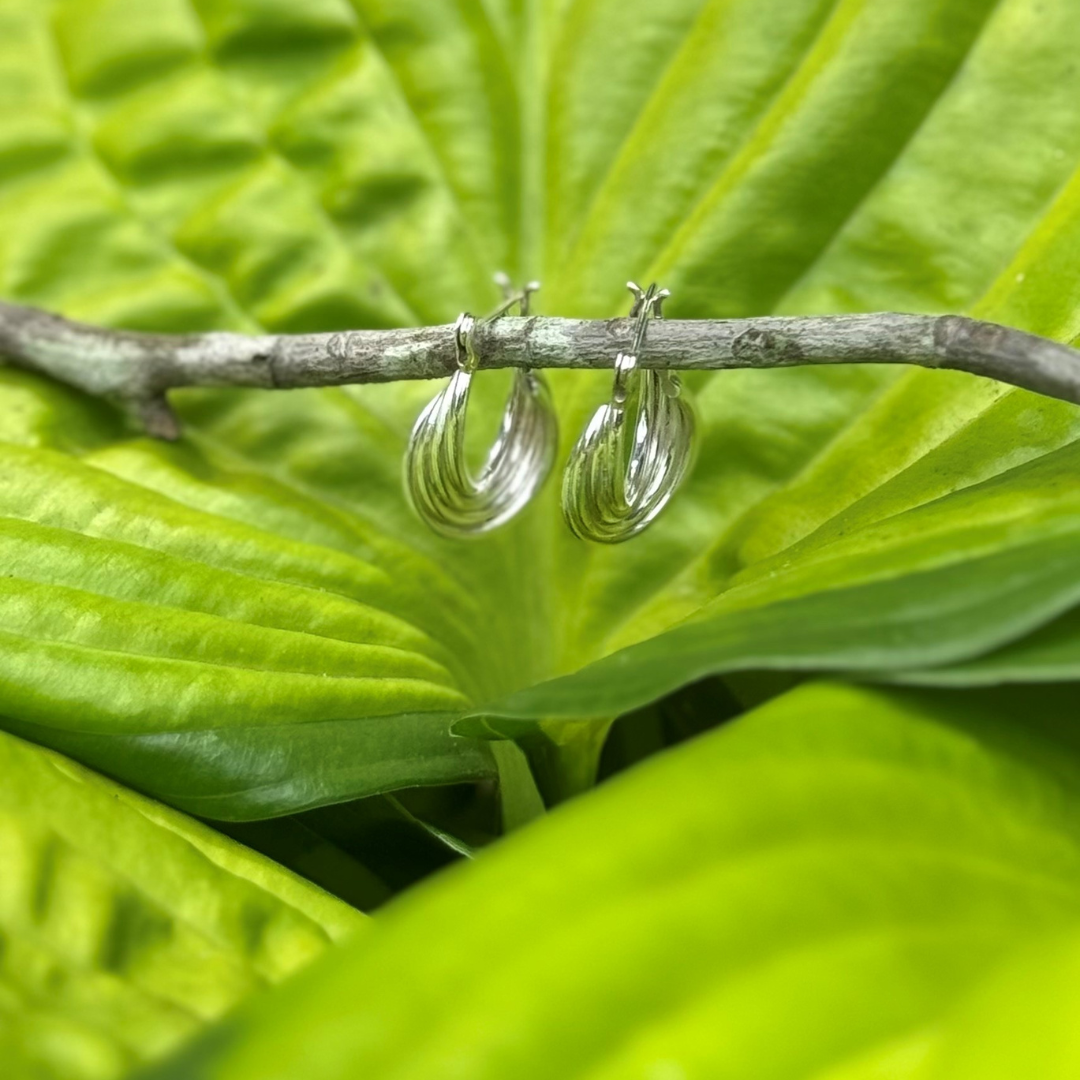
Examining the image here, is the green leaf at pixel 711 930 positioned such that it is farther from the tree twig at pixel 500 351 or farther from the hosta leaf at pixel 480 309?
the tree twig at pixel 500 351

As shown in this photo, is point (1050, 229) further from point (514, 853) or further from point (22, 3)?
point (22, 3)

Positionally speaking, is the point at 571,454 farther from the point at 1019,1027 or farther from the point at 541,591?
the point at 1019,1027

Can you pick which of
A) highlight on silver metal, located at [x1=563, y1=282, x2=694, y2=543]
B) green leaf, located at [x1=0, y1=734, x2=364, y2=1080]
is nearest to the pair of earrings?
highlight on silver metal, located at [x1=563, y1=282, x2=694, y2=543]

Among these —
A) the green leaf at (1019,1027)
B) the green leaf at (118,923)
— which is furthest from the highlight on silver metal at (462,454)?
the green leaf at (1019,1027)

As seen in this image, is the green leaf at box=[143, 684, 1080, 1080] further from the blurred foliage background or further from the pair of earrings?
the pair of earrings

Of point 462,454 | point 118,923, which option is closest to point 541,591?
point 462,454
